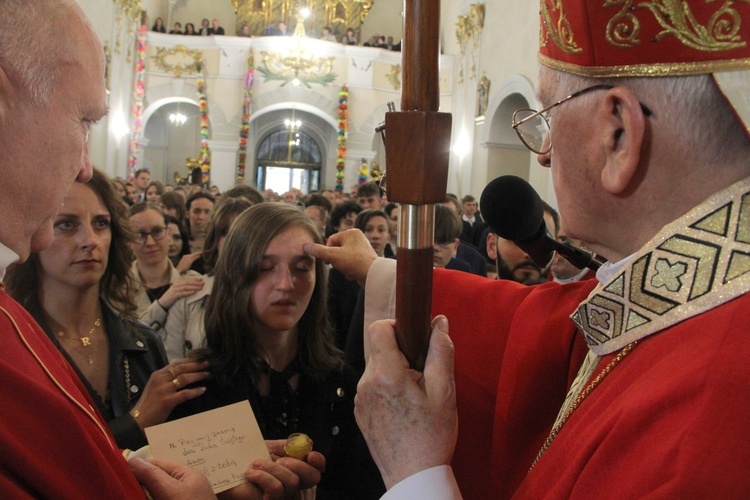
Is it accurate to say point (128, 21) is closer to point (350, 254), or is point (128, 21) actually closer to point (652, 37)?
point (350, 254)

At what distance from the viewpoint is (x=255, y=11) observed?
1931 cm

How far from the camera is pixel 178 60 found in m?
16.5

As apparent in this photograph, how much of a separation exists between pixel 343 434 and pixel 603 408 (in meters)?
1.28

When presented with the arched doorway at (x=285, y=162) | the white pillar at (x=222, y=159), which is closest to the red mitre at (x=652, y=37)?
the white pillar at (x=222, y=159)

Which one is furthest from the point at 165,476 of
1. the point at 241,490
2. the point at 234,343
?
the point at 234,343

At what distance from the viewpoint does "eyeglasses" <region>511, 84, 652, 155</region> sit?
95 cm

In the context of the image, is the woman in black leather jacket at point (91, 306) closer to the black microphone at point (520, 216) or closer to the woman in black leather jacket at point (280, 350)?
the woman in black leather jacket at point (280, 350)

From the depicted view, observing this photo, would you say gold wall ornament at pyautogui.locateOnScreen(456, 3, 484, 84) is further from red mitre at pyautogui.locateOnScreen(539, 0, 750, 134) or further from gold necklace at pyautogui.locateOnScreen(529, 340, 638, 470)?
gold necklace at pyautogui.locateOnScreen(529, 340, 638, 470)

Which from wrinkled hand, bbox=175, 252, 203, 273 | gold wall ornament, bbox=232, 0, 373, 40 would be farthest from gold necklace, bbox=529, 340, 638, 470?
gold wall ornament, bbox=232, 0, 373, 40

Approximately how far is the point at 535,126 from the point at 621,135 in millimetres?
543

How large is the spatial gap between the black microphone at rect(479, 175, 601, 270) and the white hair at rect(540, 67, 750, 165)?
0.47m

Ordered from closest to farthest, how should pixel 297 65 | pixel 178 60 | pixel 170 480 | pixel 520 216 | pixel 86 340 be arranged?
pixel 170 480 < pixel 520 216 < pixel 86 340 < pixel 178 60 < pixel 297 65

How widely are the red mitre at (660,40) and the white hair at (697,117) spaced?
0.02 meters

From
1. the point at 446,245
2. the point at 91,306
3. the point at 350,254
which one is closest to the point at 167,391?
the point at 91,306
